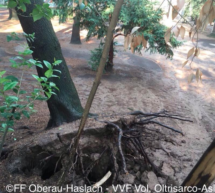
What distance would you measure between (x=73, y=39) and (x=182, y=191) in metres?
12.9

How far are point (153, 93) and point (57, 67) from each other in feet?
15.0

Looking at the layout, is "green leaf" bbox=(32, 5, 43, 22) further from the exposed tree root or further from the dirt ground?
the dirt ground

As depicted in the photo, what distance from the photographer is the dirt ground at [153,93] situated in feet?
13.0

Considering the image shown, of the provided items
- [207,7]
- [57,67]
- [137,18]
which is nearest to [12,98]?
[57,67]

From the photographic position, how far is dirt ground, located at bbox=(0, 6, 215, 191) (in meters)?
3.96

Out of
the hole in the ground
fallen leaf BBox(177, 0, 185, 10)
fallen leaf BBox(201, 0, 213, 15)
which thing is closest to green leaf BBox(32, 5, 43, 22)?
fallen leaf BBox(177, 0, 185, 10)

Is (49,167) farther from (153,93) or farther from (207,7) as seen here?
(153,93)

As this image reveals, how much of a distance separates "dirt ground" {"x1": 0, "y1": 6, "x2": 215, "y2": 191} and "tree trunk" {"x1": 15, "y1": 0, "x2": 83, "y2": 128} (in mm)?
501

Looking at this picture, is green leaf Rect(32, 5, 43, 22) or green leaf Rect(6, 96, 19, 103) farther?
green leaf Rect(6, 96, 19, 103)

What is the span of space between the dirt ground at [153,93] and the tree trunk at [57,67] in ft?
1.64

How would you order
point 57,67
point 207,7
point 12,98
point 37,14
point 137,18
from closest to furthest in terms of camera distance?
1. point 207,7
2. point 37,14
3. point 12,98
4. point 57,67
5. point 137,18

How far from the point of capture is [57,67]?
11.2 feet

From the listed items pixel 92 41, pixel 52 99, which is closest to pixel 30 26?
pixel 52 99

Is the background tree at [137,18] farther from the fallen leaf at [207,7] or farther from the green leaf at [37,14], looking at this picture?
the fallen leaf at [207,7]
